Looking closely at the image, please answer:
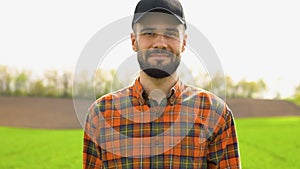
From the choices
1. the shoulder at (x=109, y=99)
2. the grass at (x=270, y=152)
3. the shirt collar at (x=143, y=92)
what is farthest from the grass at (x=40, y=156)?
the shirt collar at (x=143, y=92)

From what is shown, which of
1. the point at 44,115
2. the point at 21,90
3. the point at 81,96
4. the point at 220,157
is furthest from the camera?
the point at 21,90

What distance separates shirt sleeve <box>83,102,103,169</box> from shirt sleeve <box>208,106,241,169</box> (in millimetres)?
620

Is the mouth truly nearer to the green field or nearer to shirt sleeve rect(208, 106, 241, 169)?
shirt sleeve rect(208, 106, 241, 169)

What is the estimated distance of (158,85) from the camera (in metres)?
2.06

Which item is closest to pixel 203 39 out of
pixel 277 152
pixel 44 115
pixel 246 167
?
pixel 246 167

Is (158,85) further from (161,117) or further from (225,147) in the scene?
(225,147)

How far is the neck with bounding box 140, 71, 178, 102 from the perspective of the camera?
6.68 feet

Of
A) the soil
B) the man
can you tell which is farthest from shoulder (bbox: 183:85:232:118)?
the soil

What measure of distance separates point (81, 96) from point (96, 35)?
0.34 metres

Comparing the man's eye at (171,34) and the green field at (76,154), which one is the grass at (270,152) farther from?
the man's eye at (171,34)

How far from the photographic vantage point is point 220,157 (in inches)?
82.4

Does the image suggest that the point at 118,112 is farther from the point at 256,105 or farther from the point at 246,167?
the point at 256,105

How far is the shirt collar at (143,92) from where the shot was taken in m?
2.04

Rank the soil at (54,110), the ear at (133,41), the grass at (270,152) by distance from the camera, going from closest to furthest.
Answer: the ear at (133,41), the grass at (270,152), the soil at (54,110)
